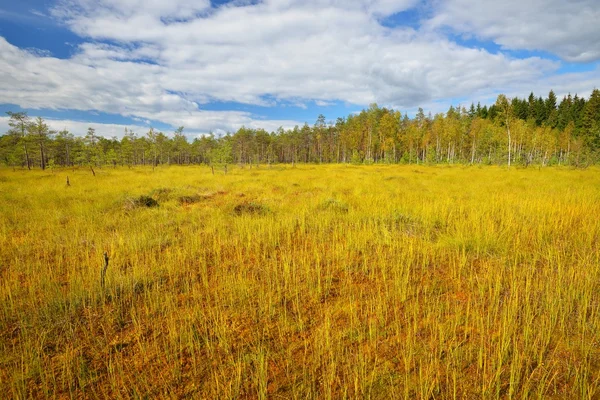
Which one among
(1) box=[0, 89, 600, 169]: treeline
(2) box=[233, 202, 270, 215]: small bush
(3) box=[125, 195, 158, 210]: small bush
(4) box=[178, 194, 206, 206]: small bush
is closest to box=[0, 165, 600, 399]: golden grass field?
(2) box=[233, 202, 270, 215]: small bush

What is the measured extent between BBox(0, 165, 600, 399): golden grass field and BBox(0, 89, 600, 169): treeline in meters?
30.6

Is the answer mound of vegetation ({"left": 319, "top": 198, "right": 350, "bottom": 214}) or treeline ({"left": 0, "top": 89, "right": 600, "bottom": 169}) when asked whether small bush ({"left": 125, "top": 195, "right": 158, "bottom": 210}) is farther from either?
treeline ({"left": 0, "top": 89, "right": 600, "bottom": 169})

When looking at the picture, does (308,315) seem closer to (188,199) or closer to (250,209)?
(250,209)

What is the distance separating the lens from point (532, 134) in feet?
155

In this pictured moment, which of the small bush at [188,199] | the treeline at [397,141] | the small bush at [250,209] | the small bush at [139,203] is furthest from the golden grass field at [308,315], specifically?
the treeline at [397,141]

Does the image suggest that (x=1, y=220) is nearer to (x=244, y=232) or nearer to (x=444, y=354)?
(x=244, y=232)

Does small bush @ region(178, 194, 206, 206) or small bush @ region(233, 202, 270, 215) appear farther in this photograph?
small bush @ region(178, 194, 206, 206)

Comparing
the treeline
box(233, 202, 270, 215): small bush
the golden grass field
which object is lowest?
the golden grass field

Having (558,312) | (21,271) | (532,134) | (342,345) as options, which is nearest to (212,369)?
(342,345)

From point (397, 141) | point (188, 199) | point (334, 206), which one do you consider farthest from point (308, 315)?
point (397, 141)

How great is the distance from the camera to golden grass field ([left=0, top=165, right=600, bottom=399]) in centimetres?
235

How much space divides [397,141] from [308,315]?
66.5m

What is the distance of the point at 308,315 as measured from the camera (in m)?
3.40

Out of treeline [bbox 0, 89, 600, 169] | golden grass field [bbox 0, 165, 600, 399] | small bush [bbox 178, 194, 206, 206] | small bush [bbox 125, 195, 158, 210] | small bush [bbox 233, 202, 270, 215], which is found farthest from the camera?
treeline [bbox 0, 89, 600, 169]
